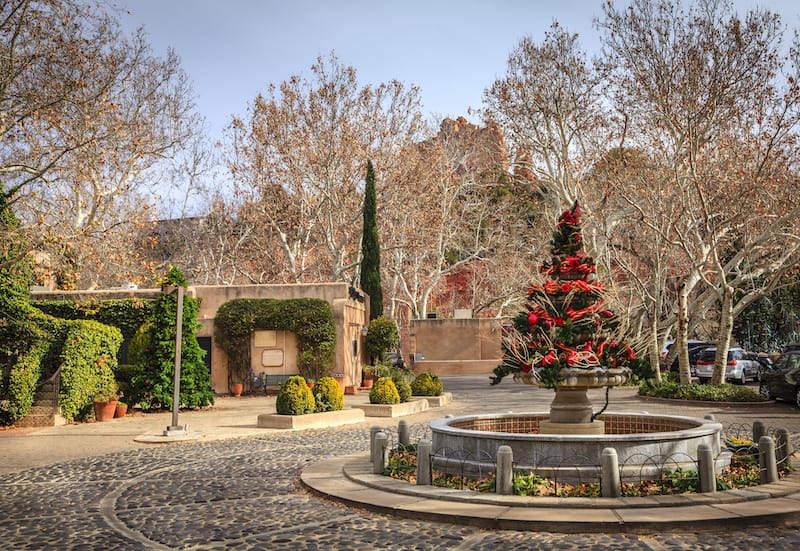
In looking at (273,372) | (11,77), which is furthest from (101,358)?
(273,372)

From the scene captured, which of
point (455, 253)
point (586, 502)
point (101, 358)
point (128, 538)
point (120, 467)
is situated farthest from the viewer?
point (455, 253)

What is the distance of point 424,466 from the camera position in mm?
9039

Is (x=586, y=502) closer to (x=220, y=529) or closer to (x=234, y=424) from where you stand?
(x=220, y=529)

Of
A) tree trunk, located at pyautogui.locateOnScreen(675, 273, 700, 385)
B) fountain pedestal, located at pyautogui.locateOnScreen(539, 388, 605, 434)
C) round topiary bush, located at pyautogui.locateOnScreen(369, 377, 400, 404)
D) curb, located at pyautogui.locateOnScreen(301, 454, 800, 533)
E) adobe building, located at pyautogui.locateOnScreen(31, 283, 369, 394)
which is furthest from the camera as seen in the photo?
adobe building, located at pyautogui.locateOnScreen(31, 283, 369, 394)

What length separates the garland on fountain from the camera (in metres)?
9.65

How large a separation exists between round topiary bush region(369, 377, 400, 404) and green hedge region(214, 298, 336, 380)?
8723 mm

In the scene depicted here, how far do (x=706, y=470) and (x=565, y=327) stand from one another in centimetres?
252

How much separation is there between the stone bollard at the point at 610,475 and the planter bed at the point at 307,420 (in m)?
9.42

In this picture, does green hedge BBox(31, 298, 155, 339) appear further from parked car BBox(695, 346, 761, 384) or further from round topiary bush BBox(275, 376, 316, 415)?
parked car BBox(695, 346, 761, 384)

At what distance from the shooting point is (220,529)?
7418 mm

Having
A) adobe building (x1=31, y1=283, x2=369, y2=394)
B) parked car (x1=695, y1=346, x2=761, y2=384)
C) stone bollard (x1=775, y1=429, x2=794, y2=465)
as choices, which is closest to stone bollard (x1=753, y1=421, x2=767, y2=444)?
stone bollard (x1=775, y1=429, x2=794, y2=465)

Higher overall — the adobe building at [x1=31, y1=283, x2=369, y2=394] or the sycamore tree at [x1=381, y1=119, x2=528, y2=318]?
the sycamore tree at [x1=381, y1=119, x2=528, y2=318]

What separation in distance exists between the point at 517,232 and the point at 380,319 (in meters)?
13.7

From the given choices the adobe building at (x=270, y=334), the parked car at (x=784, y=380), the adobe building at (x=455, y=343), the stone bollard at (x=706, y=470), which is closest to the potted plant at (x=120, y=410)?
the adobe building at (x=270, y=334)
